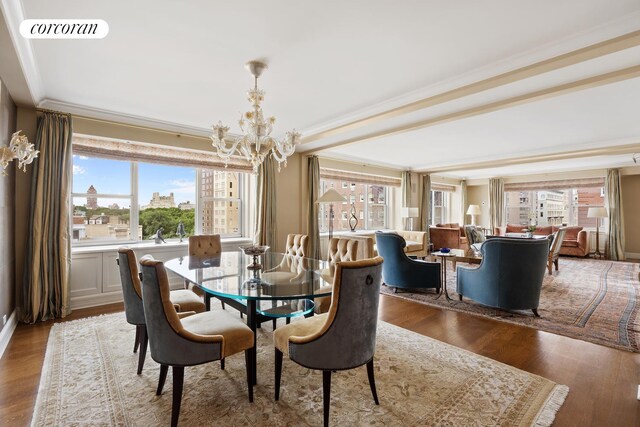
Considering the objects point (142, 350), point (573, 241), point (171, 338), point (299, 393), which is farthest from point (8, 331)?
point (573, 241)

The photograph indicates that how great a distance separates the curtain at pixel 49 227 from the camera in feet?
11.2

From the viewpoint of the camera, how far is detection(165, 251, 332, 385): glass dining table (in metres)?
2.10

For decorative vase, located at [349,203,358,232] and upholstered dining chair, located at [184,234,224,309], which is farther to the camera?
decorative vase, located at [349,203,358,232]

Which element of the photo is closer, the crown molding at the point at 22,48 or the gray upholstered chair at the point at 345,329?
the gray upholstered chair at the point at 345,329

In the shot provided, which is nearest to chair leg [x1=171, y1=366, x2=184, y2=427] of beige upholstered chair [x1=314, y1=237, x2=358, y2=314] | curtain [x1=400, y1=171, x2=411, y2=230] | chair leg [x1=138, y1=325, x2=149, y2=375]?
chair leg [x1=138, y1=325, x2=149, y2=375]

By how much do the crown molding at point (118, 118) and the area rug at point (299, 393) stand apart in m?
2.65

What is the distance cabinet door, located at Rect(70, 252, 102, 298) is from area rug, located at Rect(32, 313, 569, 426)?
1.34 m

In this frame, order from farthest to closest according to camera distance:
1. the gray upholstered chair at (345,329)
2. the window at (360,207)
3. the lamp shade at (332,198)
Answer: the window at (360,207), the lamp shade at (332,198), the gray upholstered chair at (345,329)

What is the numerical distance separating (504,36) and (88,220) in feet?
16.9

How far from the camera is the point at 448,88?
10.1ft

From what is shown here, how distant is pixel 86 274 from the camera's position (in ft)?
12.7

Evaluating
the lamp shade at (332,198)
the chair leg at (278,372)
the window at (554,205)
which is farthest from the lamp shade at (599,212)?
the chair leg at (278,372)

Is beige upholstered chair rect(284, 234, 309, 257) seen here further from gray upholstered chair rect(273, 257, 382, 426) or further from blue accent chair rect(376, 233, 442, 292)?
gray upholstered chair rect(273, 257, 382, 426)

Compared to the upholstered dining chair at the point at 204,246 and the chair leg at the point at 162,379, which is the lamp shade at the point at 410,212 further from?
the chair leg at the point at 162,379
